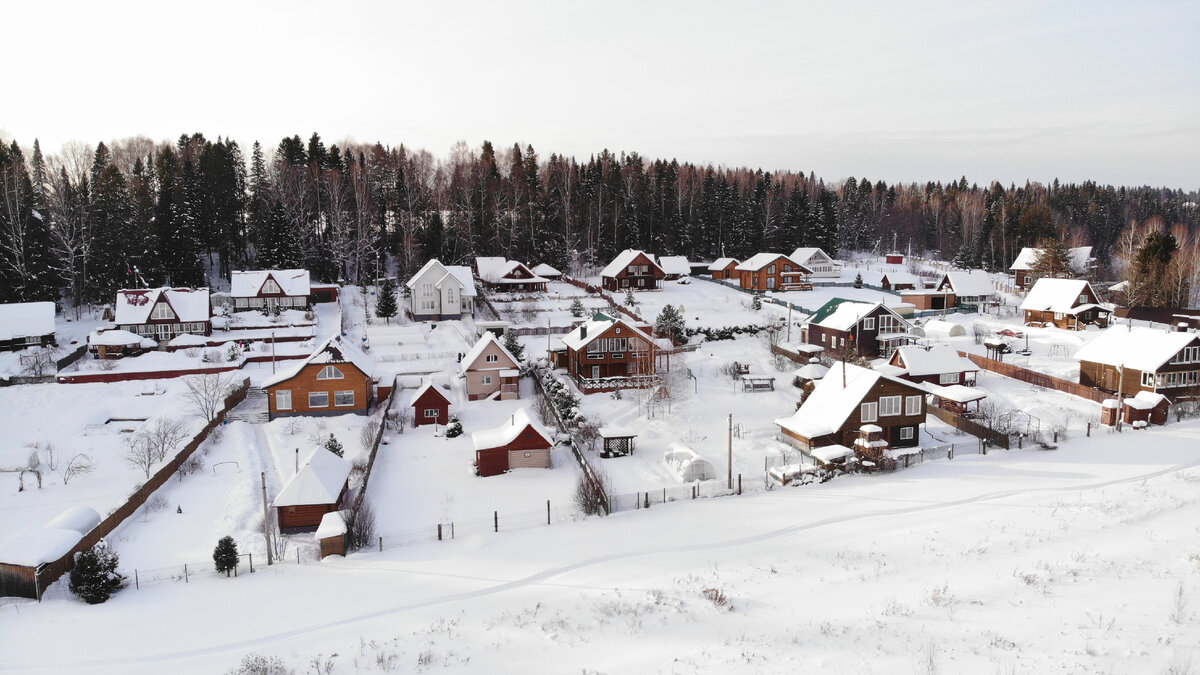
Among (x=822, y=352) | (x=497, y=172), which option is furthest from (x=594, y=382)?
(x=497, y=172)

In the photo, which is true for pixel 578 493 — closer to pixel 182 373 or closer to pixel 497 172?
pixel 182 373

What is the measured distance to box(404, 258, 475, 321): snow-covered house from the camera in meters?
56.2

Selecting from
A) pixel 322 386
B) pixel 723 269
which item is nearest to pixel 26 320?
pixel 322 386

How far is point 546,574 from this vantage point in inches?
751

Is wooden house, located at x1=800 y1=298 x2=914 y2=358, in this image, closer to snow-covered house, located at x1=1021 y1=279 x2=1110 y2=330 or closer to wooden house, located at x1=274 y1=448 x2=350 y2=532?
snow-covered house, located at x1=1021 y1=279 x2=1110 y2=330

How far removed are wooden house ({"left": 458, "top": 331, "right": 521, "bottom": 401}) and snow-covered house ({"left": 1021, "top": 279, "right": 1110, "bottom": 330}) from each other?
41399mm

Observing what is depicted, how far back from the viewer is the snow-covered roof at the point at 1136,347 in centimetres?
3616

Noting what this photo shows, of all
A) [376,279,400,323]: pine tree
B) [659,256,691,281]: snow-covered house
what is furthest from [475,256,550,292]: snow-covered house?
[659,256,691,281]: snow-covered house

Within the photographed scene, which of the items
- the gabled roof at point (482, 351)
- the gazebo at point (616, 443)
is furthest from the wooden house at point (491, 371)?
the gazebo at point (616, 443)

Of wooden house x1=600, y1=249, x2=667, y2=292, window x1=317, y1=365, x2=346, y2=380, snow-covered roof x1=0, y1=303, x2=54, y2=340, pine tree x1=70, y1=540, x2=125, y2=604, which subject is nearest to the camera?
pine tree x1=70, y1=540, x2=125, y2=604

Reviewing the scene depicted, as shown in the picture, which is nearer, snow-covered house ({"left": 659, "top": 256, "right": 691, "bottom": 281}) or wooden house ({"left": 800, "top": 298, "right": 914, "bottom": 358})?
wooden house ({"left": 800, "top": 298, "right": 914, "bottom": 358})

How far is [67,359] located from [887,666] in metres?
48.4

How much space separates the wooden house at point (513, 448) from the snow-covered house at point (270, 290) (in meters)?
33.8

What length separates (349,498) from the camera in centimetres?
2634
